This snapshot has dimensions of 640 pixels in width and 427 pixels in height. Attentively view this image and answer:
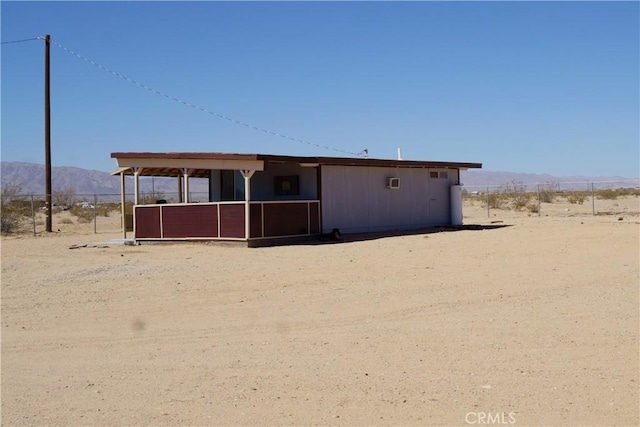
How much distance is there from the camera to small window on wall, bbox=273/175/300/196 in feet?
79.9

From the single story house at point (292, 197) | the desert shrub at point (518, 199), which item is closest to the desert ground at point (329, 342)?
the single story house at point (292, 197)

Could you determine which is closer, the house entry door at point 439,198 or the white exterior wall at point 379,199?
the white exterior wall at point 379,199

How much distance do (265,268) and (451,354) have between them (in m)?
8.48

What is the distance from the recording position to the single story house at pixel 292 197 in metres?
21.5

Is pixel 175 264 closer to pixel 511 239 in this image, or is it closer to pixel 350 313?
pixel 350 313

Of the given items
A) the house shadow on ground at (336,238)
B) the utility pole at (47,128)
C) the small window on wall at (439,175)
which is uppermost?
the utility pole at (47,128)

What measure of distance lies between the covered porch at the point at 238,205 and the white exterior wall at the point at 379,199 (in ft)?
2.74

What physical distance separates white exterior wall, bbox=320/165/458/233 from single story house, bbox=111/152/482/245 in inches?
1.4

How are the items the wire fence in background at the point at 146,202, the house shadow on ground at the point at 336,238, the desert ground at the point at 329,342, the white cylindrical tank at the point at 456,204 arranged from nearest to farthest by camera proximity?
the desert ground at the point at 329,342, the house shadow on ground at the point at 336,238, the white cylindrical tank at the point at 456,204, the wire fence in background at the point at 146,202

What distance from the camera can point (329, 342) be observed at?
27.8 feet

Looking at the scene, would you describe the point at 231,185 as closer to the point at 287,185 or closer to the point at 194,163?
the point at 287,185

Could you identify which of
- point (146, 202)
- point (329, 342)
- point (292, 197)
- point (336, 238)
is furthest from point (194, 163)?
point (146, 202)

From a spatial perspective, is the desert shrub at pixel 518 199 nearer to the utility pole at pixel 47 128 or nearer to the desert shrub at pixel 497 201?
the desert shrub at pixel 497 201

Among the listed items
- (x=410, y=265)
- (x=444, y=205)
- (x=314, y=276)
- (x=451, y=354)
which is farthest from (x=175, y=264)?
(x=444, y=205)
